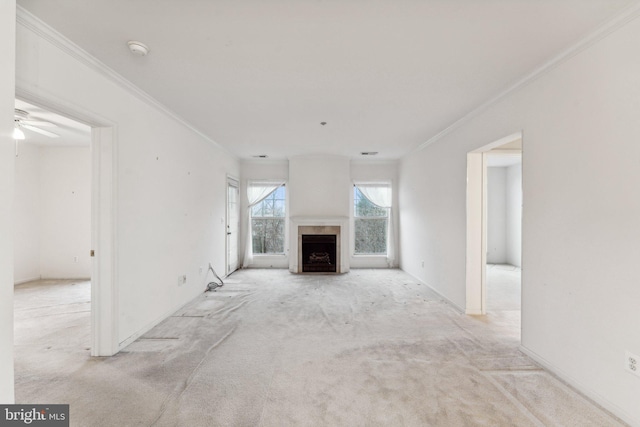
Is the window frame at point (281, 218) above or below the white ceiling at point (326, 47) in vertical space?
below

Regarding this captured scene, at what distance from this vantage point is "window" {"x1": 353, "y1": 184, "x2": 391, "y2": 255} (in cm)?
678

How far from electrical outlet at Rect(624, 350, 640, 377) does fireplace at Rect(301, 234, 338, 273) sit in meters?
4.79

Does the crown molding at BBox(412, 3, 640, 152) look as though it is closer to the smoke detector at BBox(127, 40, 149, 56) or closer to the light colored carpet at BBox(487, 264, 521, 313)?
the light colored carpet at BBox(487, 264, 521, 313)

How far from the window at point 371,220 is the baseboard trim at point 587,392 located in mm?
4315

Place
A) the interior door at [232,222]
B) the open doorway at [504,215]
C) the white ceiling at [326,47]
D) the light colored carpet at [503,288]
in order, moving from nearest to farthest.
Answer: the white ceiling at [326,47], the light colored carpet at [503,288], the interior door at [232,222], the open doorway at [504,215]

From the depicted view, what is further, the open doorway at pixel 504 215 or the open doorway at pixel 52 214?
the open doorway at pixel 504 215

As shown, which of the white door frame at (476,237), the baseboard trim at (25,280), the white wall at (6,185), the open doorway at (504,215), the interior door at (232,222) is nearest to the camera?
the white wall at (6,185)

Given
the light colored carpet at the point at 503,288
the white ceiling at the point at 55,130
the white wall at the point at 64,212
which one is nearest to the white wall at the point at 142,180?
the white ceiling at the point at 55,130

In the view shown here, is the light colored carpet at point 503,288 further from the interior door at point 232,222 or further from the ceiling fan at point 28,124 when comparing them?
the ceiling fan at point 28,124

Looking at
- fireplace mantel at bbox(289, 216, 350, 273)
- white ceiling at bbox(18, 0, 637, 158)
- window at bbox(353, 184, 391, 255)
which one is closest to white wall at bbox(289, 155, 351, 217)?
fireplace mantel at bbox(289, 216, 350, 273)

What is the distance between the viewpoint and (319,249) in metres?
6.38

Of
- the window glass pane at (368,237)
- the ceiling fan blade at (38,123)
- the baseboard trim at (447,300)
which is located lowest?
the baseboard trim at (447,300)

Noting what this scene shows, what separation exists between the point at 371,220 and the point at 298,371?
485 cm

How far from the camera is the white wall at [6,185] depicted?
1.19m
